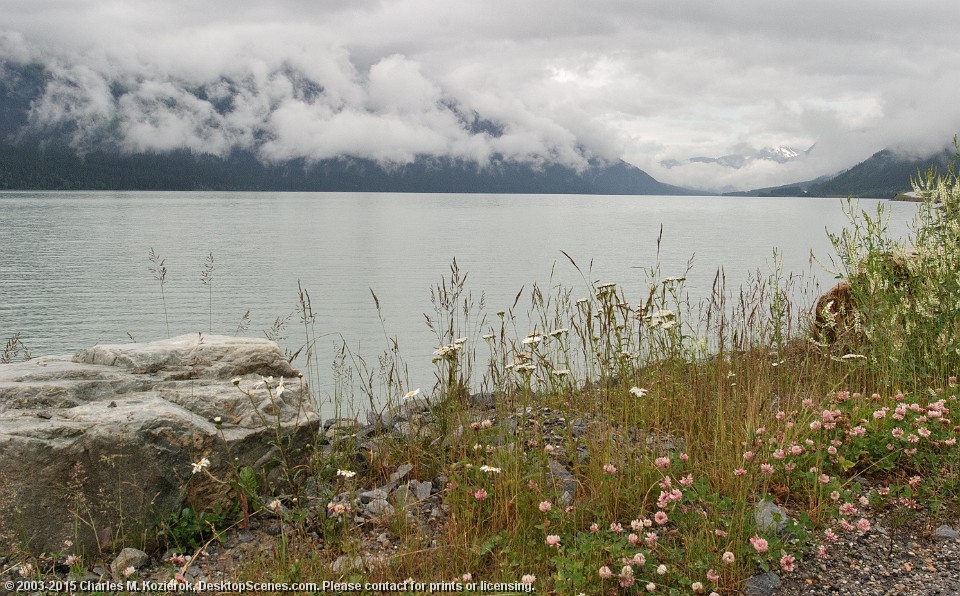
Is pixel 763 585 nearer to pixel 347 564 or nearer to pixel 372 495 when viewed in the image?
pixel 347 564

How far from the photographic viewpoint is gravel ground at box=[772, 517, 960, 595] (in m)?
3.77

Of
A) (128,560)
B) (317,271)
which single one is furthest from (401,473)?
(317,271)

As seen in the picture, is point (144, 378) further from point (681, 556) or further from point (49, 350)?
point (49, 350)

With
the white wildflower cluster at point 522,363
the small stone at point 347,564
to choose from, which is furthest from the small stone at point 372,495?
the white wildflower cluster at point 522,363

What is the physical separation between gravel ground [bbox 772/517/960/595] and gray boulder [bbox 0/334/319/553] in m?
3.74

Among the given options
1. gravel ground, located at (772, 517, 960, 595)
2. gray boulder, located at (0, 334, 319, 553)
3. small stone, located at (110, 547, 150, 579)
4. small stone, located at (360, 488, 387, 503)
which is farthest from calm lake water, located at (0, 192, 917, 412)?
small stone, located at (110, 547, 150, 579)

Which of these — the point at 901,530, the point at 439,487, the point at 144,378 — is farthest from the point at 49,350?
the point at 901,530

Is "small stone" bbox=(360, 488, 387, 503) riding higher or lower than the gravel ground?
lower

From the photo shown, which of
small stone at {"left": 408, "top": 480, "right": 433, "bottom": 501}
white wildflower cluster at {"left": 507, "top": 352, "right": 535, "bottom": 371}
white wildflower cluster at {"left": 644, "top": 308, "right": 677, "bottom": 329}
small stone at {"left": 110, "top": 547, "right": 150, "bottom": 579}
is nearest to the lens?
small stone at {"left": 110, "top": 547, "right": 150, "bottom": 579}

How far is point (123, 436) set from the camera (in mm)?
4617

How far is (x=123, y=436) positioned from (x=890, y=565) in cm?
503

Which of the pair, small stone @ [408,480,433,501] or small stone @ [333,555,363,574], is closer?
small stone @ [333,555,363,574]

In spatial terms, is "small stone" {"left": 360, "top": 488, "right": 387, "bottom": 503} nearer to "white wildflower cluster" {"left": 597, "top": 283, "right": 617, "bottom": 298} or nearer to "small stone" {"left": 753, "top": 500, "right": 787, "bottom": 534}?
"white wildflower cluster" {"left": 597, "top": 283, "right": 617, "bottom": 298}

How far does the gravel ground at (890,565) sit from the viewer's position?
12.4 feet
